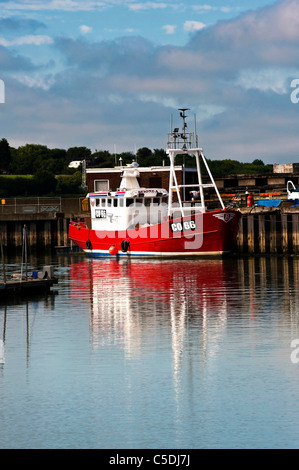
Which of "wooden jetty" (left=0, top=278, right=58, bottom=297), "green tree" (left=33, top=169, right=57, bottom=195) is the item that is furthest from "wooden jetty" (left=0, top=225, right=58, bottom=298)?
"green tree" (left=33, top=169, right=57, bottom=195)

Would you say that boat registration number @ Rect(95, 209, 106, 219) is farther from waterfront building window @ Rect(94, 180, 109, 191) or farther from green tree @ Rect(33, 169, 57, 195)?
green tree @ Rect(33, 169, 57, 195)

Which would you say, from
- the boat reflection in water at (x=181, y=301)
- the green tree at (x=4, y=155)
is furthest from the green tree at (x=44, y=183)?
the boat reflection in water at (x=181, y=301)

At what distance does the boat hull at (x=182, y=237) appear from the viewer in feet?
191

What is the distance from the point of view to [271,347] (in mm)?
27484

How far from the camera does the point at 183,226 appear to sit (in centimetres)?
5928

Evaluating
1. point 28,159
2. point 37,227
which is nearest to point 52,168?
point 28,159

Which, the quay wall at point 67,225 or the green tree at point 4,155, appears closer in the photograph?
the quay wall at point 67,225

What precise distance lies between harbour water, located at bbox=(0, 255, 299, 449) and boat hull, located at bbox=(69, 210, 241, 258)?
45.3 ft

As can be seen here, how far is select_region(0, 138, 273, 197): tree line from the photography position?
135875mm

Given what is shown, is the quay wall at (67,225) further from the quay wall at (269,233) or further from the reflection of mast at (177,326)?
the reflection of mast at (177,326)

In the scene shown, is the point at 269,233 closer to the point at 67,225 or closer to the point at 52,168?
the point at 67,225

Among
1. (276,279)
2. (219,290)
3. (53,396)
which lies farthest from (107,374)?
(276,279)

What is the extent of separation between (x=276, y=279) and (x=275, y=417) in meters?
28.7

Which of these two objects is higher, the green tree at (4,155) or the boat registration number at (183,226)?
the green tree at (4,155)
